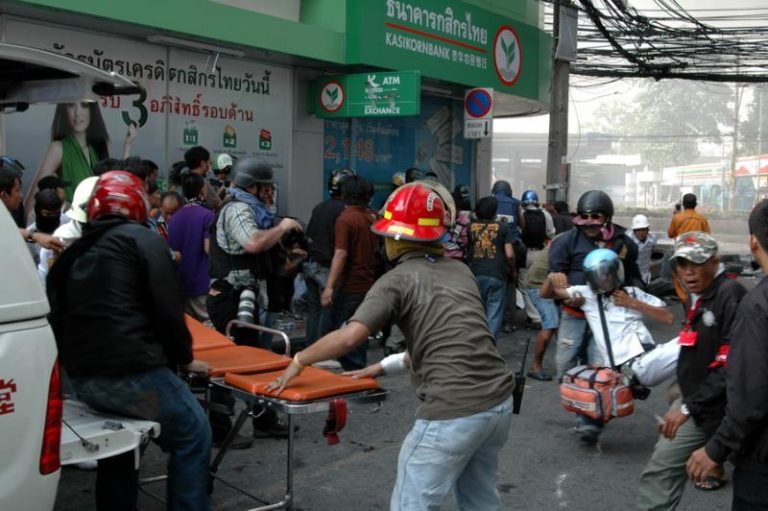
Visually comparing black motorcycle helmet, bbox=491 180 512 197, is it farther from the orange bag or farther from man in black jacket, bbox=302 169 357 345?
the orange bag

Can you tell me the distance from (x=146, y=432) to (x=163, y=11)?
271 inches

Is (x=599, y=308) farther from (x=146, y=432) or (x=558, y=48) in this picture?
(x=558, y=48)

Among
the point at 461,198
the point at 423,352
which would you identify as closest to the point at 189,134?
the point at 461,198

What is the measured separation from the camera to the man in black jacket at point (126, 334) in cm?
383

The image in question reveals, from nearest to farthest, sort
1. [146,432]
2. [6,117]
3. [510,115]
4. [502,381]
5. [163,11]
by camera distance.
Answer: [502,381], [146,432], [6,117], [163,11], [510,115]

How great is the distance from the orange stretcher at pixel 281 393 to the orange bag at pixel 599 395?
203 cm

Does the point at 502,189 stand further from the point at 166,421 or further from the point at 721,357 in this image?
the point at 166,421

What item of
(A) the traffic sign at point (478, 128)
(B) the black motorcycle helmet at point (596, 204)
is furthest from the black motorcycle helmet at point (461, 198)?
(B) the black motorcycle helmet at point (596, 204)

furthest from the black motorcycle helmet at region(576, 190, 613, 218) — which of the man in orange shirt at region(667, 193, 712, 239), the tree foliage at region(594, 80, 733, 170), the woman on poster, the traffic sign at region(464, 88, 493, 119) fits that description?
the tree foliage at region(594, 80, 733, 170)

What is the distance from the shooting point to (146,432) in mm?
3807

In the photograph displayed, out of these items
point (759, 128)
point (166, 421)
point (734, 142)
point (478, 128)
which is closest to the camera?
point (166, 421)

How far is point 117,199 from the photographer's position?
13.1 feet

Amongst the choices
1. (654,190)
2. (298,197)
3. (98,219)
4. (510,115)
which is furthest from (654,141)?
(98,219)

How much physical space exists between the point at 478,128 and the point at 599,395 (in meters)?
7.91
